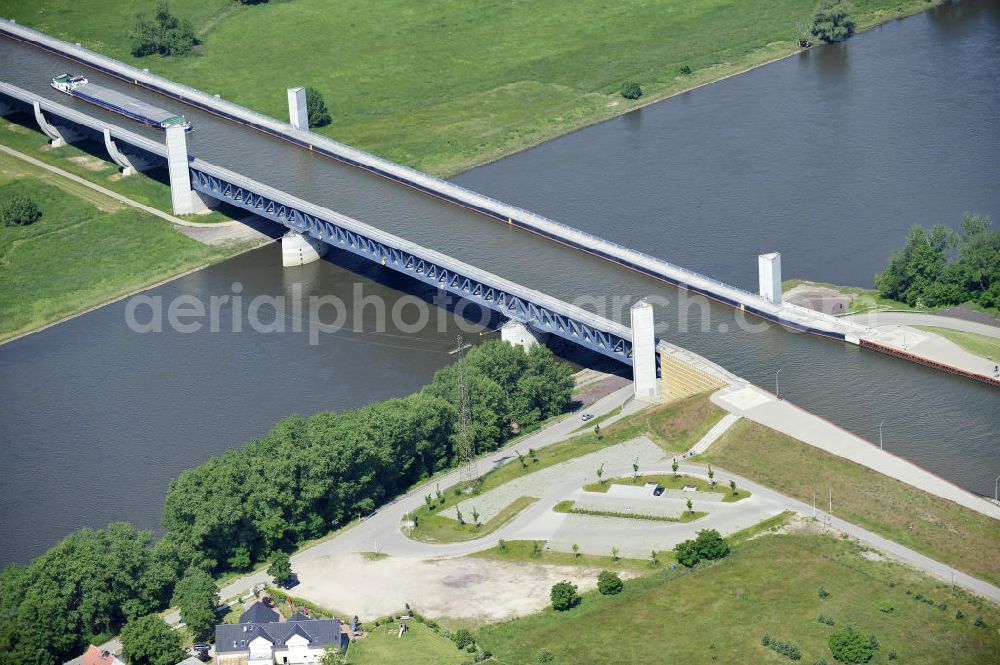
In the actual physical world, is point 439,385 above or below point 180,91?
below

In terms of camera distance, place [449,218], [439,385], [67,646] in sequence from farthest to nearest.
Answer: [449,218] → [439,385] → [67,646]

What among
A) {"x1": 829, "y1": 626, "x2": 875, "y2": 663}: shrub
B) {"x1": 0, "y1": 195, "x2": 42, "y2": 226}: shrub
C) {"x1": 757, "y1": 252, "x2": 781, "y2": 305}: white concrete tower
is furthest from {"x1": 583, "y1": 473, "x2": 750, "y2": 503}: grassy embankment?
{"x1": 0, "y1": 195, "x2": 42, "y2": 226}: shrub

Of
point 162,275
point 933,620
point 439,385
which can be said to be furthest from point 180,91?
point 933,620

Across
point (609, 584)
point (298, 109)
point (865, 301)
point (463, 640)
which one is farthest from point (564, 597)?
point (298, 109)

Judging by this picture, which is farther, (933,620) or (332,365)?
(332,365)

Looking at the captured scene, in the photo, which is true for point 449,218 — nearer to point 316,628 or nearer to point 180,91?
point 180,91

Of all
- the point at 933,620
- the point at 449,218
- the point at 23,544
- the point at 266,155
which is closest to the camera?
the point at 933,620
